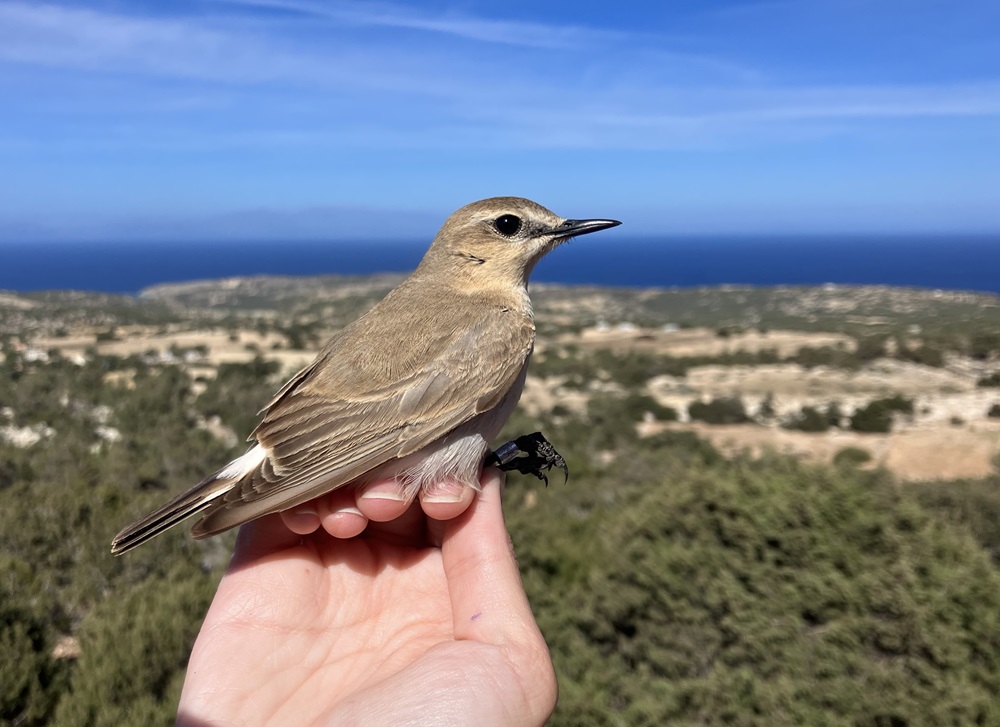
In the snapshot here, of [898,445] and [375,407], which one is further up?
[375,407]

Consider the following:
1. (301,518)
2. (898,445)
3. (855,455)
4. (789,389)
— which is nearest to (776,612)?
(301,518)

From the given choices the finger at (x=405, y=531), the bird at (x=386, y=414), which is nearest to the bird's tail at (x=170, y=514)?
the bird at (x=386, y=414)

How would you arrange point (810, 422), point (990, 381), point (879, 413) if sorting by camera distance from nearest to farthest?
point (879, 413) < point (810, 422) < point (990, 381)

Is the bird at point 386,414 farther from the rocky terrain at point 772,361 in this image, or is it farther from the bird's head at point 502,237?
the rocky terrain at point 772,361

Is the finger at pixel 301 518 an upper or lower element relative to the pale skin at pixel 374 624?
upper

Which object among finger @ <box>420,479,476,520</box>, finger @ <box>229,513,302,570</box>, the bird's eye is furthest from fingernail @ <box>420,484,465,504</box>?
the bird's eye

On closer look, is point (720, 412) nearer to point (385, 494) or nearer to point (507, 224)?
point (507, 224)

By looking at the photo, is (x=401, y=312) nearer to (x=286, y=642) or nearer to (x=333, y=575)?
(x=333, y=575)
